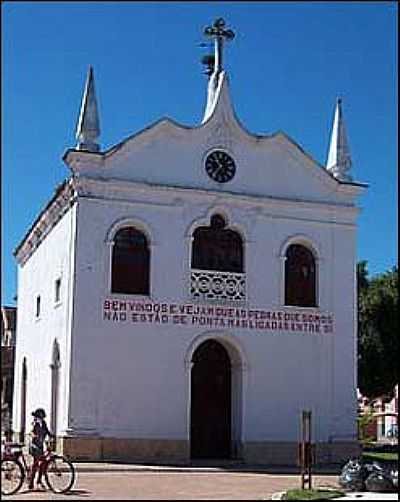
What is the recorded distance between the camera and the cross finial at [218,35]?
100ft

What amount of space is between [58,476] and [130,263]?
885 centimetres

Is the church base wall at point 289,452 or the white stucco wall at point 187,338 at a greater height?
the white stucco wall at point 187,338

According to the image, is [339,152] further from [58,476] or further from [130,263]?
[58,476]

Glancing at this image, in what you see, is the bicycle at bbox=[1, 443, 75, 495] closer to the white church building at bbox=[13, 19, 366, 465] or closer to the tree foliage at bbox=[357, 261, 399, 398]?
the white church building at bbox=[13, 19, 366, 465]

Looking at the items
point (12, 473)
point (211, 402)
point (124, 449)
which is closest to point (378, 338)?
point (211, 402)

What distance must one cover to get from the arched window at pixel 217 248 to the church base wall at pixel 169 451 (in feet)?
16.8

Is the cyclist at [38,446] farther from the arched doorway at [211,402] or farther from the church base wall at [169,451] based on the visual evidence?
the arched doorway at [211,402]

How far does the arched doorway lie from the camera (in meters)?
28.3

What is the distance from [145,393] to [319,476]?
5.68 meters

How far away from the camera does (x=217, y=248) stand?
93.7ft

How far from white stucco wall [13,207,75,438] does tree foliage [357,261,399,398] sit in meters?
13.3

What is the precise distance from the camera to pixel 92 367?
26594 mm

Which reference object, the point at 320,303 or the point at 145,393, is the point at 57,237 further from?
the point at 320,303

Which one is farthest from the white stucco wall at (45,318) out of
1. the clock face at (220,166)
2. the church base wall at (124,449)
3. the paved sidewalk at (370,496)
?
the paved sidewalk at (370,496)
